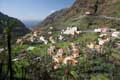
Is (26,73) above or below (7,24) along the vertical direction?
below

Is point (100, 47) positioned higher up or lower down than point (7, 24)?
lower down

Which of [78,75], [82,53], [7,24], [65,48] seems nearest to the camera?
[7,24]

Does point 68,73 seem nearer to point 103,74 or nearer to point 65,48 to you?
point 103,74

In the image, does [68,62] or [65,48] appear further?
[65,48]

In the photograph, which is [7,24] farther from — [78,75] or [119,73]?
[119,73]

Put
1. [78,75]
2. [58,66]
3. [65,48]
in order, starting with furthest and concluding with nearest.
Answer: [65,48] < [58,66] < [78,75]

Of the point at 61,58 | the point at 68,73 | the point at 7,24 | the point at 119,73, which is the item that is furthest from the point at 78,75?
the point at 7,24

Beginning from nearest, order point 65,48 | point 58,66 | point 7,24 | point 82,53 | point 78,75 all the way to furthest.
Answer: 1. point 7,24
2. point 78,75
3. point 58,66
4. point 82,53
5. point 65,48

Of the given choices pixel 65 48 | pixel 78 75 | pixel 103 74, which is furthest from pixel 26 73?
pixel 65 48

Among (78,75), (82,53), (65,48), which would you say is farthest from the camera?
(65,48)
